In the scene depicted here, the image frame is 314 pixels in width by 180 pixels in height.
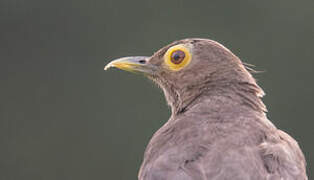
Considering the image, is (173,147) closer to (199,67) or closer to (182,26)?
(199,67)

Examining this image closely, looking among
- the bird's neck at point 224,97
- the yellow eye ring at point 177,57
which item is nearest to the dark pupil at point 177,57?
the yellow eye ring at point 177,57

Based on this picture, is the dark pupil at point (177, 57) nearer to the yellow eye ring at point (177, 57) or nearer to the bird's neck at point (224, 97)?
the yellow eye ring at point (177, 57)

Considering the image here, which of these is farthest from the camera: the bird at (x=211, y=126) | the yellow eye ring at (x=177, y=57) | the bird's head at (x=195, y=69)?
the yellow eye ring at (x=177, y=57)

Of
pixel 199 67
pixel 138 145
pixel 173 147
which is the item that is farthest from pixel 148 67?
pixel 138 145

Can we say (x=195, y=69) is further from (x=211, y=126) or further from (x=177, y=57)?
(x=211, y=126)

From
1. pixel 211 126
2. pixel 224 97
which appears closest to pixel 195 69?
pixel 224 97

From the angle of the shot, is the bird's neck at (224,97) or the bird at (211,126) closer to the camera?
the bird at (211,126)

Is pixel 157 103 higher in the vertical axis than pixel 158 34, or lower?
lower
